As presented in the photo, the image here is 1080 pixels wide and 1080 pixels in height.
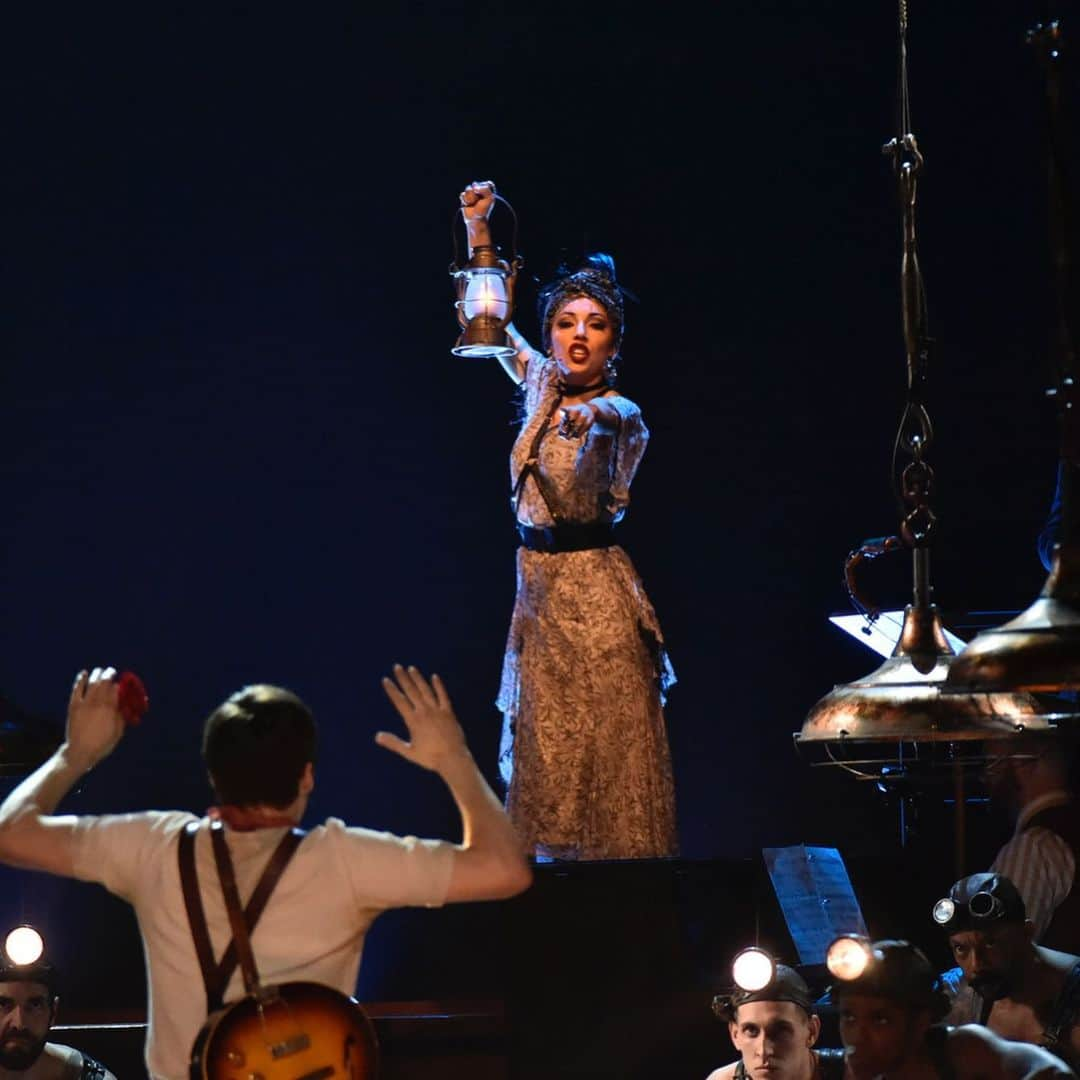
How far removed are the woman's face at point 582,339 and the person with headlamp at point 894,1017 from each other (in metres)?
2.11

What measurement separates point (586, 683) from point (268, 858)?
3047mm

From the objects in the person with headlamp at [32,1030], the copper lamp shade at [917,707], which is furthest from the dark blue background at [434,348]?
the copper lamp shade at [917,707]

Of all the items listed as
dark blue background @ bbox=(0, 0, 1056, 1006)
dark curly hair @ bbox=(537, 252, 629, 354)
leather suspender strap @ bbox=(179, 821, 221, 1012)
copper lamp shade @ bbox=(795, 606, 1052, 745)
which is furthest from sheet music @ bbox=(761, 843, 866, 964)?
leather suspender strap @ bbox=(179, 821, 221, 1012)

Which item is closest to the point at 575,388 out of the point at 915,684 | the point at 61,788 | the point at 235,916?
the point at 915,684

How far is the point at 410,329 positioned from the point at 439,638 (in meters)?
1.13

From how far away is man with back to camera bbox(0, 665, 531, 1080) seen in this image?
299 cm

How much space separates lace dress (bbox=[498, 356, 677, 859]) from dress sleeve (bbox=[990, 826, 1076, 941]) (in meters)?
1.00

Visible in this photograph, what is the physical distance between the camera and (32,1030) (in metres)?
5.26

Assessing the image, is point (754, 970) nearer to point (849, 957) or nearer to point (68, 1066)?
point (849, 957)

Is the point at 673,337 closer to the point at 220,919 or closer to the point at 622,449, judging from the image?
the point at 622,449

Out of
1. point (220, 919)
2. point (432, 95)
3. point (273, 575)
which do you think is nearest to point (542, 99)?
point (432, 95)

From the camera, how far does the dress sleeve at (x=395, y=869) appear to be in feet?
9.82

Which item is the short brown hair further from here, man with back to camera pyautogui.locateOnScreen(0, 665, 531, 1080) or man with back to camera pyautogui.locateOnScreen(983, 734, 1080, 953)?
man with back to camera pyautogui.locateOnScreen(983, 734, 1080, 953)

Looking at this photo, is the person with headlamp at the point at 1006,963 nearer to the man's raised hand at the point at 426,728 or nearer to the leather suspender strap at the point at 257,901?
the man's raised hand at the point at 426,728
